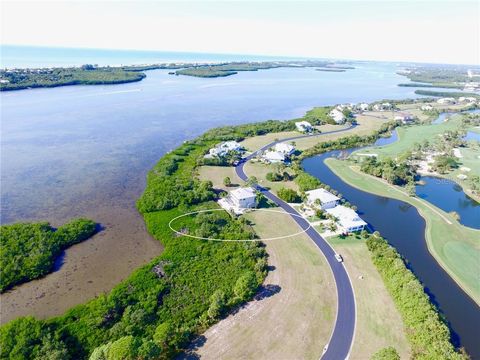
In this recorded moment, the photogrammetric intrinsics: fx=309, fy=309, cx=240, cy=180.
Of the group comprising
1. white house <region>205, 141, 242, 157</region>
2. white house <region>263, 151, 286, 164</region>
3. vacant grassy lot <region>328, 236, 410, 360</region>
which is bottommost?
vacant grassy lot <region>328, 236, 410, 360</region>

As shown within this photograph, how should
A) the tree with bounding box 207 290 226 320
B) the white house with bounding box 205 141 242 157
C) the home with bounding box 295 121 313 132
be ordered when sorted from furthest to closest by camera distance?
the home with bounding box 295 121 313 132
the white house with bounding box 205 141 242 157
the tree with bounding box 207 290 226 320

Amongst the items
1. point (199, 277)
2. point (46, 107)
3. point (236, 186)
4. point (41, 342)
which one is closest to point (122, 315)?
point (41, 342)

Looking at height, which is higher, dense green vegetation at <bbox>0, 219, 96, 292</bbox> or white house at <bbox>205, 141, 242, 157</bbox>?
white house at <bbox>205, 141, 242, 157</bbox>

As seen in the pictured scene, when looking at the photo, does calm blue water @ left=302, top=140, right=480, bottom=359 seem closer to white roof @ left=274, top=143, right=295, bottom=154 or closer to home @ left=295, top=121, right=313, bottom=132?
white roof @ left=274, top=143, right=295, bottom=154

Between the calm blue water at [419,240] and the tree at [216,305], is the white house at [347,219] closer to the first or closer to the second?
the calm blue water at [419,240]

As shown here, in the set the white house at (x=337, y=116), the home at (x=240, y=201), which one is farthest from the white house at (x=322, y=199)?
the white house at (x=337, y=116)

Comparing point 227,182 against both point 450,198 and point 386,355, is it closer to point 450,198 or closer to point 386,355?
point 386,355

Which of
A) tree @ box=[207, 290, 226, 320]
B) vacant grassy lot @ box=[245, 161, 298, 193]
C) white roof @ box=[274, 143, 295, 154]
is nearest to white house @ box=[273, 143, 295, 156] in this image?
white roof @ box=[274, 143, 295, 154]
